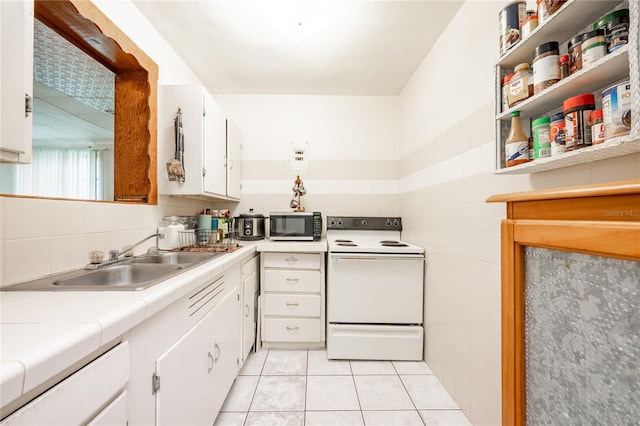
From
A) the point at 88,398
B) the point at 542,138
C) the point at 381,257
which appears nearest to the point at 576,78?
the point at 542,138

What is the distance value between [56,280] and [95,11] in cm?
131

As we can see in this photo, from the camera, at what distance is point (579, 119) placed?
2.44 ft

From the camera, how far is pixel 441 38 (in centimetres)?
194

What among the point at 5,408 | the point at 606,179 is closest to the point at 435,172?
the point at 606,179

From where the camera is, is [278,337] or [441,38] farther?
[278,337]

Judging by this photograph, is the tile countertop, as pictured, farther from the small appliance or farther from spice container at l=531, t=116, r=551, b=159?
the small appliance

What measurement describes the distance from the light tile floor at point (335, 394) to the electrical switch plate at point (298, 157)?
5.97ft

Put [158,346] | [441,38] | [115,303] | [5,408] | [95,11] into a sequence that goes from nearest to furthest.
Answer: [5,408], [115,303], [158,346], [95,11], [441,38]

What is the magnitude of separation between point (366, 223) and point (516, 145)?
1.87 meters

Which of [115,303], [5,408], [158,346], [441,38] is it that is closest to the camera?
[5,408]

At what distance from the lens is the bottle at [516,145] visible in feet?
3.22

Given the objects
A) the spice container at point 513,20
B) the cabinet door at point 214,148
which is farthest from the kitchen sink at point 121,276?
the spice container at point 513,20

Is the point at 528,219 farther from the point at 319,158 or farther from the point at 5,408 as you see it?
the point at 319,158

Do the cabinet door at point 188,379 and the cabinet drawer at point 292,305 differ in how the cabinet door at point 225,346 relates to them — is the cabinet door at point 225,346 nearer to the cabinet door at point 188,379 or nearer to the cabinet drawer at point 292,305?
the cabinet door at point 188,379
